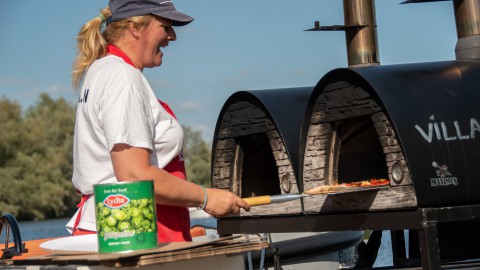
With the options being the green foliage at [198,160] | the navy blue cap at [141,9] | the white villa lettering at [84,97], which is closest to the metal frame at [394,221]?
the navy blue cap at [141,9]

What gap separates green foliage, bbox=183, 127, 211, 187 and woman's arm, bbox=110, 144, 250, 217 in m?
40.3

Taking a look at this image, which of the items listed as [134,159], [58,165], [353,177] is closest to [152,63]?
[134,159]

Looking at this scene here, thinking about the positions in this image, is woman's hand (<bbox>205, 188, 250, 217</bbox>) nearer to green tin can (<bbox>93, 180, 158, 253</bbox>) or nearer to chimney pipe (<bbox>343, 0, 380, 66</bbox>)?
green tin can (<bbox>93, 180, 158, 253</bbox>)

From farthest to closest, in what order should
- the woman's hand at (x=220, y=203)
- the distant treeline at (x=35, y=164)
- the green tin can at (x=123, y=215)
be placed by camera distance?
the distant treeline at (x=35, y=164) → the woman's hand at (x=220, y=203) → the green tin can at (x=123, y=215)

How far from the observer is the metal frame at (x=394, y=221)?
5.05 m

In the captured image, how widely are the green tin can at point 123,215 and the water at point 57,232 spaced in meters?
8.63

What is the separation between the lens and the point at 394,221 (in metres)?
5.29

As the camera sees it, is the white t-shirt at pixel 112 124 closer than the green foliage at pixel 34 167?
Yes

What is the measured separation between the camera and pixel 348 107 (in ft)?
19.0

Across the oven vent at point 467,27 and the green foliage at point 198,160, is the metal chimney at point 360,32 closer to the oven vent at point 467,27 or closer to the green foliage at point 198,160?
the oven vent at point 467,27

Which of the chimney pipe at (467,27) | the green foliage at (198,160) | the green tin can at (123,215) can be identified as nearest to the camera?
the green tin can at (123,215)

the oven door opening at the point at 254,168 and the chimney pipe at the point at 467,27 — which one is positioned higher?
the chimney pipe at the point at 467,27

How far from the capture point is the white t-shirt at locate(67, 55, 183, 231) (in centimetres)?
292

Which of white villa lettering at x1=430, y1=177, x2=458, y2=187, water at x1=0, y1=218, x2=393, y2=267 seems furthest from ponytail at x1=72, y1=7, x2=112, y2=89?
water at x1=0, y1=218, x2=393, y2=267
